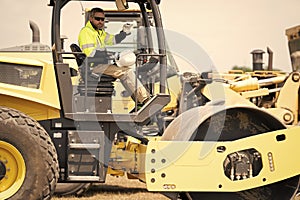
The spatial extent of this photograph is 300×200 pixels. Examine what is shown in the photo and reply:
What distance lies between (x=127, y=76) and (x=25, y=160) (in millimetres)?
1505

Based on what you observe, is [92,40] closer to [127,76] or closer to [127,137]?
[127,76]

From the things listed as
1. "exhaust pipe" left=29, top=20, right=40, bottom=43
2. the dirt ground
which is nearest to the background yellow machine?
"exhaust pipe" left=29, top=20, right=40, bottom=43

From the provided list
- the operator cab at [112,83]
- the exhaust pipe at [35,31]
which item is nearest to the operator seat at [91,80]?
the operator cab at [112,83]

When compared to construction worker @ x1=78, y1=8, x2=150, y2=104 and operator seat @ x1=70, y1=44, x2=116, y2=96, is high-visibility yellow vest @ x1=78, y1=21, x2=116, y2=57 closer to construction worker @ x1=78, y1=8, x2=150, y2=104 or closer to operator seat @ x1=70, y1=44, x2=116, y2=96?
construction worker @ x1=78, y1=8, x2=150, y2=104

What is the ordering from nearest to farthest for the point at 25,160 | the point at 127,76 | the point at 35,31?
the point at 25,160
the point at 127,76
the point at 35,31

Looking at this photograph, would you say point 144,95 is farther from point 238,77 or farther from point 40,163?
point 238,77

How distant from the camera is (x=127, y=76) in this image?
7227 millimetres

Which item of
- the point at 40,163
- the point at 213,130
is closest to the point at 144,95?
the point at 213,130

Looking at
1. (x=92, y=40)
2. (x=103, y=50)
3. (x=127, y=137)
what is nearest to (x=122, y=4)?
(x=103, y=50)

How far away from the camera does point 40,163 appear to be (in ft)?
20.8

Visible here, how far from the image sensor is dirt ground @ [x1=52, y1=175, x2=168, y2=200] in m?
9.74

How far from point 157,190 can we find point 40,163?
1.17 m

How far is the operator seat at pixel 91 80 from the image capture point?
7070 millimetres

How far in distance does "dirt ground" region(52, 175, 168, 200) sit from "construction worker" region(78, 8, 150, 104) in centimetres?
258
